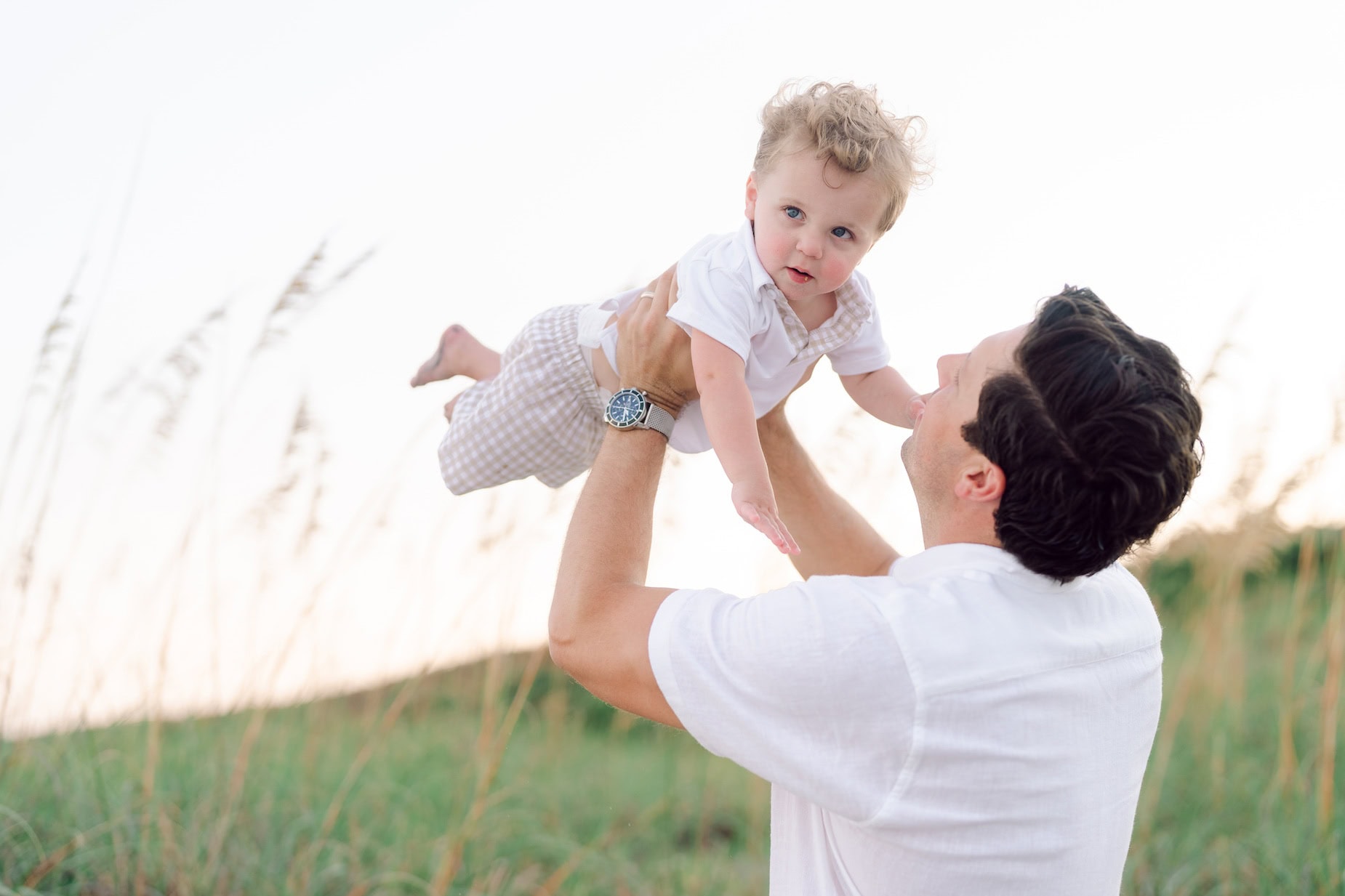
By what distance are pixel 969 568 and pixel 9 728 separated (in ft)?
9.17

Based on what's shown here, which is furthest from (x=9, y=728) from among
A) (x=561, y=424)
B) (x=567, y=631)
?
(x=567, y=631)

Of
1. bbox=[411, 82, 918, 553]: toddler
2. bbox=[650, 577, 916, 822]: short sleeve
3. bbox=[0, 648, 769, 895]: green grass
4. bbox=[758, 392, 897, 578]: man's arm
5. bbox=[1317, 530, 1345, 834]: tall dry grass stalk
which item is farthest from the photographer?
bbox=[1317, 530, 1345, 834]: tall dry grass stalk

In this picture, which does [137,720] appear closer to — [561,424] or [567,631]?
[561,424]

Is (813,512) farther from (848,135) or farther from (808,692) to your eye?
(808,692)

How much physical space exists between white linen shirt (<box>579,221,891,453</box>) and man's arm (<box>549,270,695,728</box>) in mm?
80

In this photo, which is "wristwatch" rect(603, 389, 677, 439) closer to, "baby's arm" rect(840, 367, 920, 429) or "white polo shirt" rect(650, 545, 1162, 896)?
"white polo shirt" rect(650, 545, 1162, 896)

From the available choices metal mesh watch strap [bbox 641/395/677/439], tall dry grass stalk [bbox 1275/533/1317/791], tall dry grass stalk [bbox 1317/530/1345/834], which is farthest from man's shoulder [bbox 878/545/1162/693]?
tall dry grass stalk [bbox 1275/533/1317/791]

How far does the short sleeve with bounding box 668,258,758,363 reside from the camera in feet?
5.98

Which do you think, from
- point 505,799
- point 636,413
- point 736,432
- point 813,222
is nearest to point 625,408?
point 636,413

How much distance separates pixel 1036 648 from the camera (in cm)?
141

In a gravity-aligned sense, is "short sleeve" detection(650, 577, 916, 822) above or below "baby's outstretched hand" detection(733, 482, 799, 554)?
below

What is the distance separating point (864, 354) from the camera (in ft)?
7.05

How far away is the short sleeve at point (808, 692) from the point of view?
52.8 inches

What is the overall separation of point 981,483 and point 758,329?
531 mm
